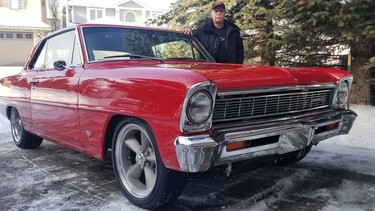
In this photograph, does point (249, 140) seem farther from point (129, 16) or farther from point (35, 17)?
point (35, 17)

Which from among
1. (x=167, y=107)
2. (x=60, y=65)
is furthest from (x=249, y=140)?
(x=60, y=65)

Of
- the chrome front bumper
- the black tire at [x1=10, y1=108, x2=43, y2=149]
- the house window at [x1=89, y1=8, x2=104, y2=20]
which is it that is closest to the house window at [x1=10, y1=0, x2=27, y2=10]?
the house window at [x1=89, y1=8, x2=104, y2=20]

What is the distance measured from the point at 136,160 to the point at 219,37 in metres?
2.53

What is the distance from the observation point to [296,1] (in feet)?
24.1

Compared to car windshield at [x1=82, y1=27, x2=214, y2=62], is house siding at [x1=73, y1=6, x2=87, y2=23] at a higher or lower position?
higher

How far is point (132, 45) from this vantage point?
4.05m

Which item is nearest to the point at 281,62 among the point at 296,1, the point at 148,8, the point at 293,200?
the point at 296,1

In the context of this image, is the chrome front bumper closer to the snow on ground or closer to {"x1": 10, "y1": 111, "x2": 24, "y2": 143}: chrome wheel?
the snow on ground

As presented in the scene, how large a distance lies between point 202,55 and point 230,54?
80 centimetres

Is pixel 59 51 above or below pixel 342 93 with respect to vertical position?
above

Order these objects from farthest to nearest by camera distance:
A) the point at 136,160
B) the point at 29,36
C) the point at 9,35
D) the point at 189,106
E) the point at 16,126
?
the point at 29,36, the point at 9,35, the point at 16,126, the point at 136,160, the point at 189,106

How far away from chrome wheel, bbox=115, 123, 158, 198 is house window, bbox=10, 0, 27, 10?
3376cm

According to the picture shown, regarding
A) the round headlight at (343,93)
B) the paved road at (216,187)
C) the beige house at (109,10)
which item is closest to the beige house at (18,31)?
the beige house at (109,10)

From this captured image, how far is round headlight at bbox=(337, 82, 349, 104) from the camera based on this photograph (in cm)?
378
